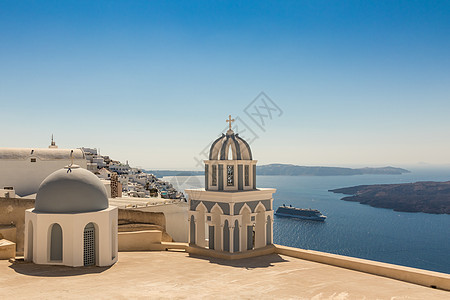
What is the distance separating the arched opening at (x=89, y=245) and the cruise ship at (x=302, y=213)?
84.6 meters

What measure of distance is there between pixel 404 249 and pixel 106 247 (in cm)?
7545

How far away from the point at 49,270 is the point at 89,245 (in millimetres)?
1389

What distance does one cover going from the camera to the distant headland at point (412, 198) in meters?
112

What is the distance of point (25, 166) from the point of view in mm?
25609

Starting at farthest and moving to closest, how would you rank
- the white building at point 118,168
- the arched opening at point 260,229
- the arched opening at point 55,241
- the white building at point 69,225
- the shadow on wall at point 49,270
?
the white building at point 118,168 → the arched opening at point 260,229 → the arched opening at point 55,241 → the white building at point 69,225 → the shadow on wall at point 49,270

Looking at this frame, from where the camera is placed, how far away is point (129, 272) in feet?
36.6

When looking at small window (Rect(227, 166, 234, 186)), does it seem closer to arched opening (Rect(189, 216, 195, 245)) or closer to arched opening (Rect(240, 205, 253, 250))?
arched opening (Rect(240, 205, 253, 250))

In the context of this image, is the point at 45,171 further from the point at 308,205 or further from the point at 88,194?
the point at 308,205

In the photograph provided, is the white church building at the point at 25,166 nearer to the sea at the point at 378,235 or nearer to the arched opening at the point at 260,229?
the arched opening at the point at 260,229

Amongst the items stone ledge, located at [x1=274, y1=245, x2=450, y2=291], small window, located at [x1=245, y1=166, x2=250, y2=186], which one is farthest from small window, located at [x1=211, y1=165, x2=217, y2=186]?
stone ledge, located at [x1=274, y1=245, x2=450, y2=291]

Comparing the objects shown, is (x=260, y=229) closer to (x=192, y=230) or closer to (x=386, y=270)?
(x=192, y=230)

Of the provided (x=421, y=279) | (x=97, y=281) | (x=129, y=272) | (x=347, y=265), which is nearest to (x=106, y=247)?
(x=129, y=272)

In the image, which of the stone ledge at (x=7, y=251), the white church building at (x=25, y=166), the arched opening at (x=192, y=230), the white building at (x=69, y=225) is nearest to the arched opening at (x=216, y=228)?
the arched opening at (x=192, y=230)

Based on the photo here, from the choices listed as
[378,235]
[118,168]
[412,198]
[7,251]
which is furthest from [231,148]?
[412,198]
